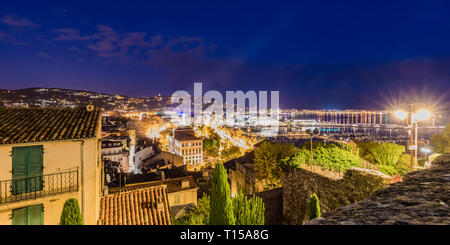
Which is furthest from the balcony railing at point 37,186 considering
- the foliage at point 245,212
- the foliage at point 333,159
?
the foliage at point 333,159

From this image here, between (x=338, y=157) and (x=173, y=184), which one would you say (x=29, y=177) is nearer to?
(x=338, y=157)

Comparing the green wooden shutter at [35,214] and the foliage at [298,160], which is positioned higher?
the foliage at [298,160]

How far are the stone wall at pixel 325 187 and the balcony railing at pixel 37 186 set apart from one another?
1117cm

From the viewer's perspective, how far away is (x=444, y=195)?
7.67ft

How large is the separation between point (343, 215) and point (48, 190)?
9.83 m

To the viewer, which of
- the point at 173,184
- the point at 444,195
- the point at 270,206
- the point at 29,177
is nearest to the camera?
the point at 444,195

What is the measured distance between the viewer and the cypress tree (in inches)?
232

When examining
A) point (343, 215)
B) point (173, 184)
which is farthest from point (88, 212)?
point (173, 184)

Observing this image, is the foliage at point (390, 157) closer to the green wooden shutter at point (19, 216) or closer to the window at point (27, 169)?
the window at point (27, 169)

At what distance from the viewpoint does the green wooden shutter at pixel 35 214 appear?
7553 millimetres

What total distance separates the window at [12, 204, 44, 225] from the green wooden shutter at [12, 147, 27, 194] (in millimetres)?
713

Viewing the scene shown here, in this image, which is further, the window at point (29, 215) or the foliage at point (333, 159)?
the foliage at point (333, 159)

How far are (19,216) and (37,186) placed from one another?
1174 millimetres

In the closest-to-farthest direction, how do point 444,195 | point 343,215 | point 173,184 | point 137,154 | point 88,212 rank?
point 343,215 → point 444,195 → point 88,212 → point 173,184 → point 137,154
